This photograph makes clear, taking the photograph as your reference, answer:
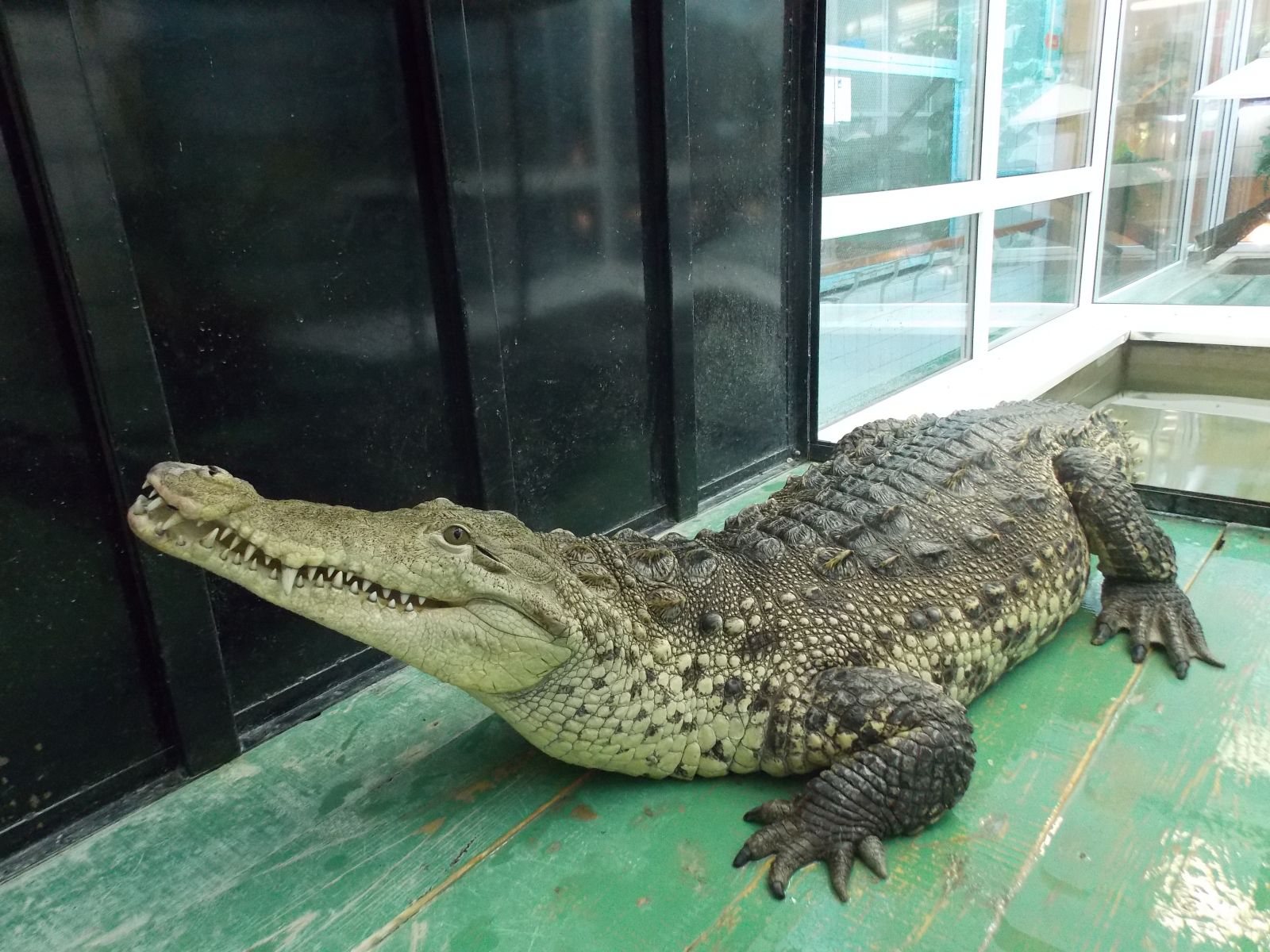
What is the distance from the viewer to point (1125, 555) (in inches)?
102

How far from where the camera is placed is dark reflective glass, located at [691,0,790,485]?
10.7 feet

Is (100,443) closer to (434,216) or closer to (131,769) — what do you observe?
(131,769)

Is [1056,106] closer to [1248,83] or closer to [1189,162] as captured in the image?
[1189,162]

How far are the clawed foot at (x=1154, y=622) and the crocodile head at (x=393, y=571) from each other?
5.75ft

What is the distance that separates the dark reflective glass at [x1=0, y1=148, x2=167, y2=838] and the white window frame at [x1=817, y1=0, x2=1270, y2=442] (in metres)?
3.11

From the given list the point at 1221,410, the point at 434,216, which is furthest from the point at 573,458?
the point at 1221,410

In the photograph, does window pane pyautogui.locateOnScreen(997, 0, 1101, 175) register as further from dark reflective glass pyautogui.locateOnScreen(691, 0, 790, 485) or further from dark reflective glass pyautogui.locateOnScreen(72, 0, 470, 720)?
dark reflective glass pyautogui.locateOnScreen(72, 0, 470, 720)

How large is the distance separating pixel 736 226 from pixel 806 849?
258 centimetres

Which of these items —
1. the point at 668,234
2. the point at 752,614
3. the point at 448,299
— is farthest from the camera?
the point at 668,234

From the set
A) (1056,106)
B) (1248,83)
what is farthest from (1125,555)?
(1056,106)

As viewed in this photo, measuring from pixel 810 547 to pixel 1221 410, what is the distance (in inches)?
113

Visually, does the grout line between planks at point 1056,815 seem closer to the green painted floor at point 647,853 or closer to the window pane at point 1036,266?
the green painted floor at point 647,853

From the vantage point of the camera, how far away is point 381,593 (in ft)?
5.38

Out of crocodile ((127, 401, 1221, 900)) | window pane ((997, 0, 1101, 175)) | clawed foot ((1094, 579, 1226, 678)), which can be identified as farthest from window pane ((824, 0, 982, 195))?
clawed foot ((1094, 579, 1226, 678))
